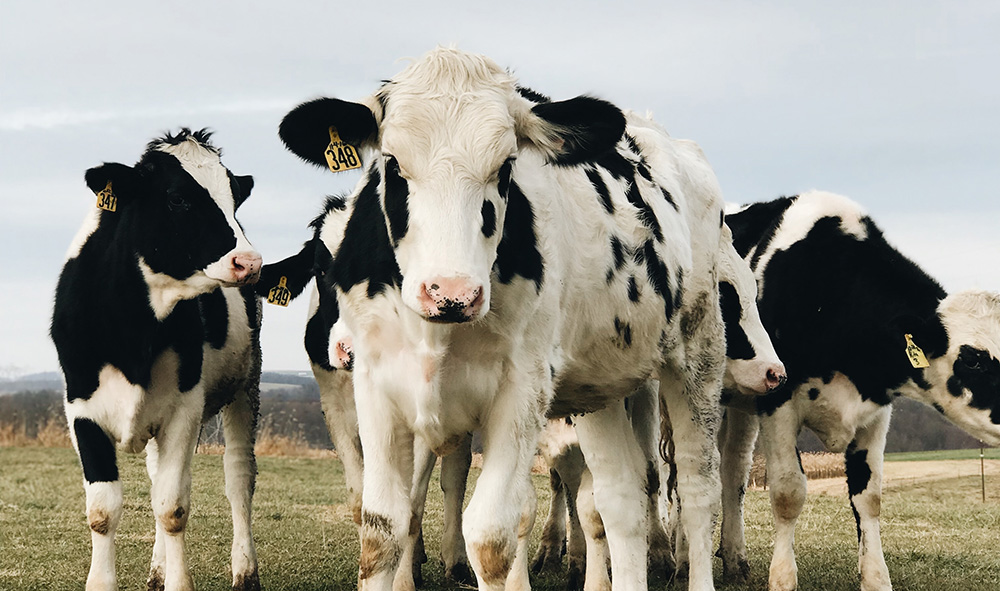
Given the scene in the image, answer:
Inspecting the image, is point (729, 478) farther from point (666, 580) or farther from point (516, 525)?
point (516, 525)

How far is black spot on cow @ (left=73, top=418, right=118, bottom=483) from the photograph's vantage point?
23.2 ft

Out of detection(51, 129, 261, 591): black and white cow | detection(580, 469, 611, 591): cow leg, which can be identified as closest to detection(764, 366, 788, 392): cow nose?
detection(580, 469, 611, 591): cow leg

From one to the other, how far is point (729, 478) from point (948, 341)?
6.82ft

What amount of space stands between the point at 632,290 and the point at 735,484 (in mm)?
4006

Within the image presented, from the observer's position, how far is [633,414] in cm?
761

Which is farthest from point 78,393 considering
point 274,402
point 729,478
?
point 274,402

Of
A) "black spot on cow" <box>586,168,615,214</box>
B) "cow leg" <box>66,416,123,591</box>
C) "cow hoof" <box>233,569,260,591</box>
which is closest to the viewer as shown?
"black spot on cow" <box>586,168,615,214</box>

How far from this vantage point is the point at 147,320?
24.0 ft

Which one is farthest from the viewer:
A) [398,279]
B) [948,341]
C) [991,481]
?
[991,481]

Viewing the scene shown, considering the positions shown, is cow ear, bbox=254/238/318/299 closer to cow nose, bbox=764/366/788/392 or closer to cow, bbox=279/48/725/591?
cow, bbox=279/48/725/591

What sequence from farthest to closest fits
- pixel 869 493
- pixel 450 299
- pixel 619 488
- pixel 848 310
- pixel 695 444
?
pixel 848 310, pixel 869 493, pixel 695 444, pixel 619 488, pixel 450 299

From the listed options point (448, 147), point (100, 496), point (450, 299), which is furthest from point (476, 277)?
point (100, 496)

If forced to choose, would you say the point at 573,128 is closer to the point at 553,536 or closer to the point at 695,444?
the point at 695,444

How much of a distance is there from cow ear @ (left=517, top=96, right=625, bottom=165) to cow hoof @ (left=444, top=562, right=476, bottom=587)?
4336mm
